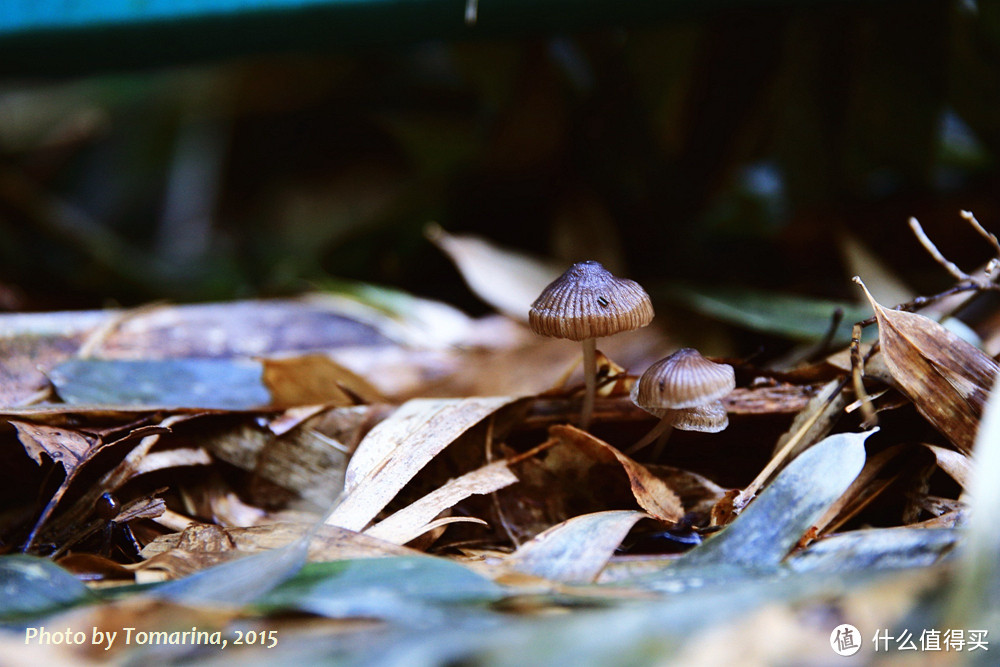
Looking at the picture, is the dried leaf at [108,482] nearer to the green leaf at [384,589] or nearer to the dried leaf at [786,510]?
the green leaf at [384,589]

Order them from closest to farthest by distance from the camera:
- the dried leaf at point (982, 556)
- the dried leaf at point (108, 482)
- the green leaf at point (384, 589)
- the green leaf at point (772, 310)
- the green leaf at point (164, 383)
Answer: the dried leaf at point (982, 556)
the green leaf at point (384, 589)
the dried leaf at point (108, 482)
the green leaf at point (164, 383)
the green leaf at point (772, 310)

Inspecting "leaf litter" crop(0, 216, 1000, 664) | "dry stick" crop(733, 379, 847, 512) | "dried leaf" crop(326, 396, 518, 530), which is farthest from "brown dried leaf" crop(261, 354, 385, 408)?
"dry stick" crop(733, 379, 847, 512)

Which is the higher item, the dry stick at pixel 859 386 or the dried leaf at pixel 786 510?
the dry stick at pixel 859 386

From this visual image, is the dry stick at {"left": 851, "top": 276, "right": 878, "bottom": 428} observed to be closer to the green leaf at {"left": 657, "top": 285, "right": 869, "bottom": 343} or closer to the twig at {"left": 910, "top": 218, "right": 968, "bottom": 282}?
the twig at {"left": 910, "top": 218, "right": 968, "bottom": 282}

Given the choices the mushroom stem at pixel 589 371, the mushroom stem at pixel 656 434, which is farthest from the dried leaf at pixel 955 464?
the mushroom stem at pixel 589 371

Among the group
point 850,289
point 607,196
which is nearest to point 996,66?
point 850,289

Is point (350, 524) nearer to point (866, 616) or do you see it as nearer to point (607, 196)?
point (866, 616)

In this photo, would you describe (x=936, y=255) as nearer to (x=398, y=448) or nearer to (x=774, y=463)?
(x=774, y=463)
